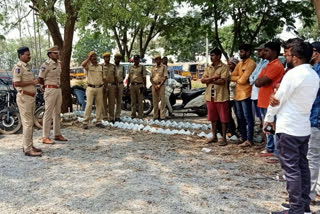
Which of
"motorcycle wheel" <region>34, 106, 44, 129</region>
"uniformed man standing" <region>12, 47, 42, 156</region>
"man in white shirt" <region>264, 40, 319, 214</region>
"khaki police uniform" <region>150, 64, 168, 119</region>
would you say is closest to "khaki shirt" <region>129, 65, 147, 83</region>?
"khaki police uniform" <region>150, 64, 168, 119</region>

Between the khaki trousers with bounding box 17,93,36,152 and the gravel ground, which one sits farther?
the khaki trousers with bounding box 17,93,36,152

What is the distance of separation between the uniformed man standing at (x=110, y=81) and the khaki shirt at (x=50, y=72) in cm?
227

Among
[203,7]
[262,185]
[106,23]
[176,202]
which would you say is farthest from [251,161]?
[203,7]

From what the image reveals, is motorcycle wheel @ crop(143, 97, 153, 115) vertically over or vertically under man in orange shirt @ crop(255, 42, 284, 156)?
under

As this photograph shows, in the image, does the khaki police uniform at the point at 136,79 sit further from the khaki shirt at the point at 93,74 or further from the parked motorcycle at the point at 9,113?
the parked motorcycle at the point at 9,113

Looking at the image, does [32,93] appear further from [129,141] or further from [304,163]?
[304,163]

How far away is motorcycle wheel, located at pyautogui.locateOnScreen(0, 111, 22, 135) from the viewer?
23.8ft

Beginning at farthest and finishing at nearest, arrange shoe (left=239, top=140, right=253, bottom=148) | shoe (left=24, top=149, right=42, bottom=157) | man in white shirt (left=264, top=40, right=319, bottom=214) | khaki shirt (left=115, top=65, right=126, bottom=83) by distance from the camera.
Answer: khaki shirt (left=115, top=65, right=126, bottom=83) → shoe (left=239, top=140, right=253, bottom=148) → shoe (left=24, top=149, right=42, bottom=157) → man in white shirt (left=264, top=40, right=319, bottom=214)

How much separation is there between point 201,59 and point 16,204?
54.1 meters

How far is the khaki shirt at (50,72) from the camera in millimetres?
6090

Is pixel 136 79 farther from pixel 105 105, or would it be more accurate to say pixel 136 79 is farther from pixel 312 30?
pixel 312 30

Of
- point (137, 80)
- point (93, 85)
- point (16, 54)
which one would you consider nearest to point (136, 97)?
point (137, 80)

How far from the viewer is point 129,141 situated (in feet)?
21.5

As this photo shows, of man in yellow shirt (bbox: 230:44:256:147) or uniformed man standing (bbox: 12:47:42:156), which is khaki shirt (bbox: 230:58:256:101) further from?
uniformed man standing (bbox: 12:47:42:156)
